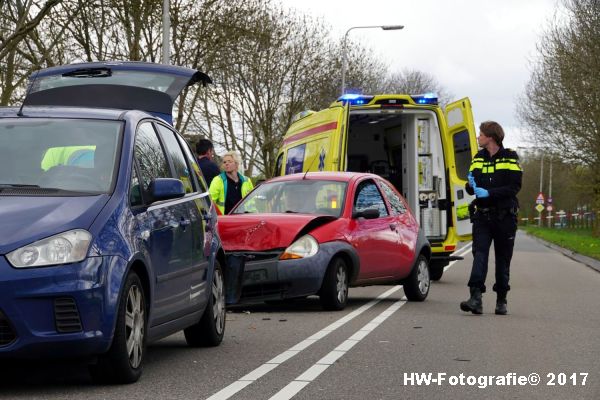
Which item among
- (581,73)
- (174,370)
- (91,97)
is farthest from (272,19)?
(174,370)

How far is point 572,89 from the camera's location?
46750 mm

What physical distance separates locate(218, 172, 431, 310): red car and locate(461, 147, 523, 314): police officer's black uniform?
142 centimetres

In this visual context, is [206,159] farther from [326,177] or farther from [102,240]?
[102,240]

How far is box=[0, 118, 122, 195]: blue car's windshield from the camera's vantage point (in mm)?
7270

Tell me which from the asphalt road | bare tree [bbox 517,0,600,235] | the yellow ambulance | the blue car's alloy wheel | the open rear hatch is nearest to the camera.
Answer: the asphalt road

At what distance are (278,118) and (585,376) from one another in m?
45.1

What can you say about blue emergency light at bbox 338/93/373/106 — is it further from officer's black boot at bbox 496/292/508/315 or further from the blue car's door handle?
the blue car's door handle

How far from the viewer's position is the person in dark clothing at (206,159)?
15891mm

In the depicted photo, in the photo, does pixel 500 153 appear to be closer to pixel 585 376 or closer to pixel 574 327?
pixel 574 327

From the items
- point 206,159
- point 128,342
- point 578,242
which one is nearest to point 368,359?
point 128,342

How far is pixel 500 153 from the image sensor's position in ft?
40.9

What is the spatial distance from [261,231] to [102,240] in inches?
233

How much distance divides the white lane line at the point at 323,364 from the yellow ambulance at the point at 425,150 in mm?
6137

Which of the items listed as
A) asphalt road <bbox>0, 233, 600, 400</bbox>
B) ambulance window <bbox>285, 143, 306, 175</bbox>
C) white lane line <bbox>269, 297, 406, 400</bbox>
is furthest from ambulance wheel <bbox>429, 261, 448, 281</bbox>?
white lane line <bbox>269, 297, 406, 400</bbox>
